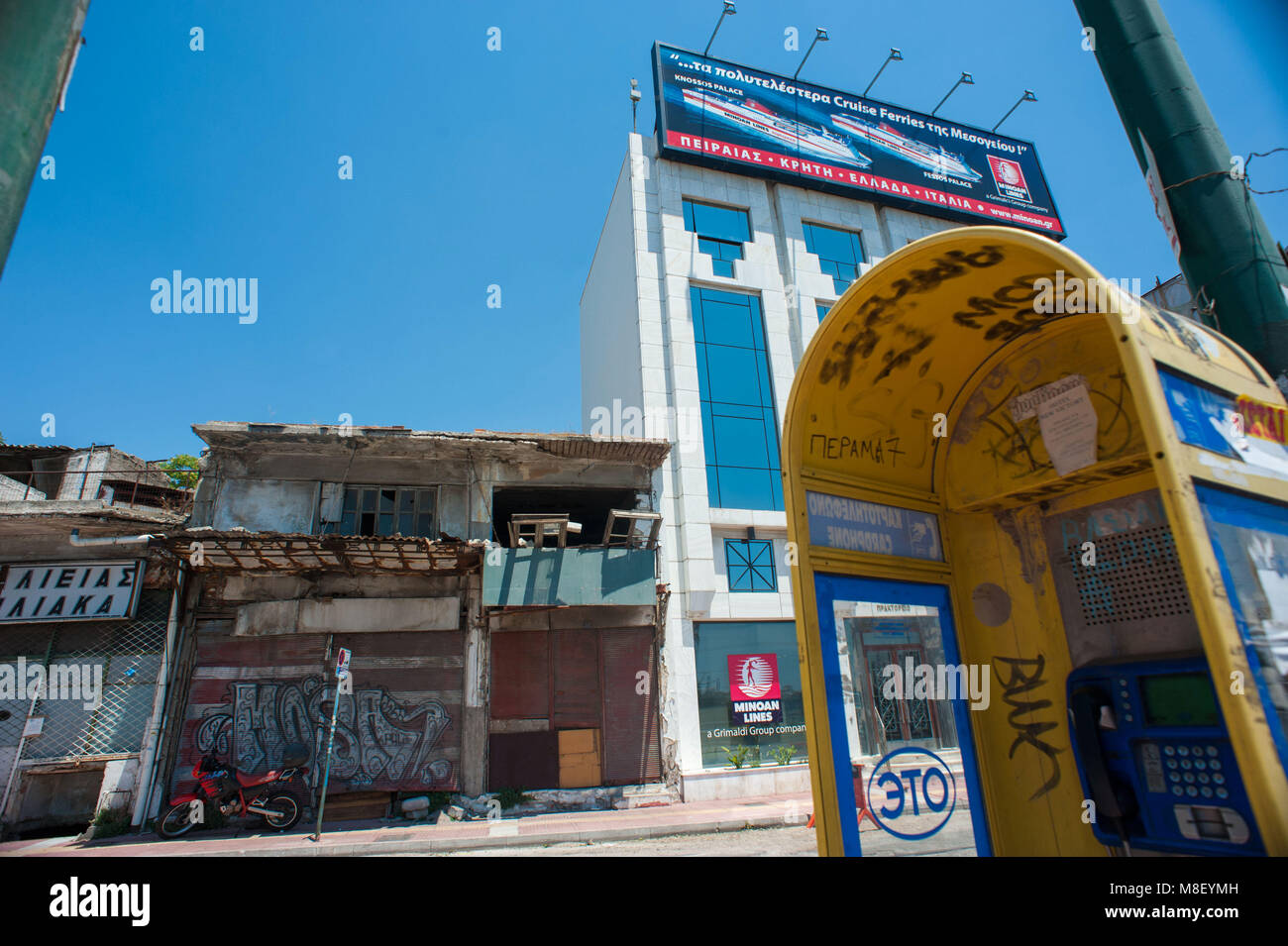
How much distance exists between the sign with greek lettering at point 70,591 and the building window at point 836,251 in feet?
59.9

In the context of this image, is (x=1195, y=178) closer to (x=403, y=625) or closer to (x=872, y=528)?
(x=872, y=528)

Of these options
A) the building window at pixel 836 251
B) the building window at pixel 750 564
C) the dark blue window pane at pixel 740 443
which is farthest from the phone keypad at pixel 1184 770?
the building window at pixel 836 251

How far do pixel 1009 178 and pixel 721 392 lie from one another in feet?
49.5

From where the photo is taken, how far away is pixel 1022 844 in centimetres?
389

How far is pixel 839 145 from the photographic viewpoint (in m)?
20.8

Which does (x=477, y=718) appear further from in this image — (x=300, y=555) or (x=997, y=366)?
(x=997, y=366)

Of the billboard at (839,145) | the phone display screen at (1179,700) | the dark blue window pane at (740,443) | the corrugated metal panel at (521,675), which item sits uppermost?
the billboard at (839,145)

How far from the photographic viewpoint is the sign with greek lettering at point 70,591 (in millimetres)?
12438

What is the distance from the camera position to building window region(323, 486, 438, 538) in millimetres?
13984

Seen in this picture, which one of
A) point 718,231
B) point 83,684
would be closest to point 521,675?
point 83,684

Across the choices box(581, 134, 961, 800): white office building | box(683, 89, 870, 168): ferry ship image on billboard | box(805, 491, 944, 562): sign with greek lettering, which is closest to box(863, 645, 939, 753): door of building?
box(805, 491, 944, 562): sign with greek lettering

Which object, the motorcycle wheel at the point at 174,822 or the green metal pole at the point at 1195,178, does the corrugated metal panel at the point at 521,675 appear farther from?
the green metal pole at the point at 1195,178

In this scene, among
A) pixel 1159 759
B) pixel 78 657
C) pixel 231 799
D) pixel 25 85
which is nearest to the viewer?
pixel 25 85

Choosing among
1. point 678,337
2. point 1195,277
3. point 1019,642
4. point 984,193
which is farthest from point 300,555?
point 984,193
